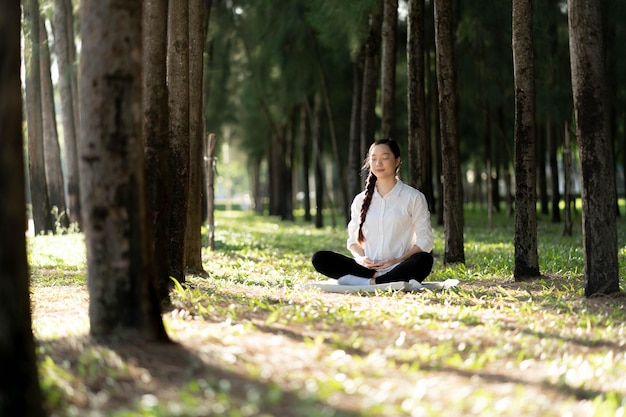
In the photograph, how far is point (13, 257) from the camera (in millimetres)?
3980

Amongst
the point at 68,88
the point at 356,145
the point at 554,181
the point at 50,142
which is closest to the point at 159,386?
the point at 356,145

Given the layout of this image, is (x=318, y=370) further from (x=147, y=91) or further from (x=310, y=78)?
(x=310, y=78)

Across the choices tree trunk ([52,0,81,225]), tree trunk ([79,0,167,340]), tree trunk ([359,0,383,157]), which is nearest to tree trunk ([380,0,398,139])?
Result: tree trunk ([359,0,383,157])

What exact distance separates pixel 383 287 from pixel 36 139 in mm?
13163

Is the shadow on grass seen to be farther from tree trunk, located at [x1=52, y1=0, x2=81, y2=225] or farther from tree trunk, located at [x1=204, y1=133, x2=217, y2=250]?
tree trunk, located at [x1=52, y1=0, x2=81, y2=225]

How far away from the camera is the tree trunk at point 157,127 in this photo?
21.5ft

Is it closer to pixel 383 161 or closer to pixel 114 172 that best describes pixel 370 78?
pixel 383 161

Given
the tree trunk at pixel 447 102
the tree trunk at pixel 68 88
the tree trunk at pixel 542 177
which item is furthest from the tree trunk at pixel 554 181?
the tree trunk at pixel 68 88

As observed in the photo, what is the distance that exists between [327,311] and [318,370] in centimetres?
220

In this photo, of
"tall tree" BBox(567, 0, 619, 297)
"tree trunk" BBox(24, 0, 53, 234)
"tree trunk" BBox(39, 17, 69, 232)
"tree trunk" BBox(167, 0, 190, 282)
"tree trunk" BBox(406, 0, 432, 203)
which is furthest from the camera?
"tree trunk" BBox(39, 17, 69, 232)

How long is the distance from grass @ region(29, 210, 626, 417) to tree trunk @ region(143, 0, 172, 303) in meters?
0.51

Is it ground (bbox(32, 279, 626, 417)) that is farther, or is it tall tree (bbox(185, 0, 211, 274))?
tall tree (bbox(185, 0, 211, 274))

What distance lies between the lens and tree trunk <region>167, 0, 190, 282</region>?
8.21m

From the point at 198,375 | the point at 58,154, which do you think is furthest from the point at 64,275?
the point at 58,154
